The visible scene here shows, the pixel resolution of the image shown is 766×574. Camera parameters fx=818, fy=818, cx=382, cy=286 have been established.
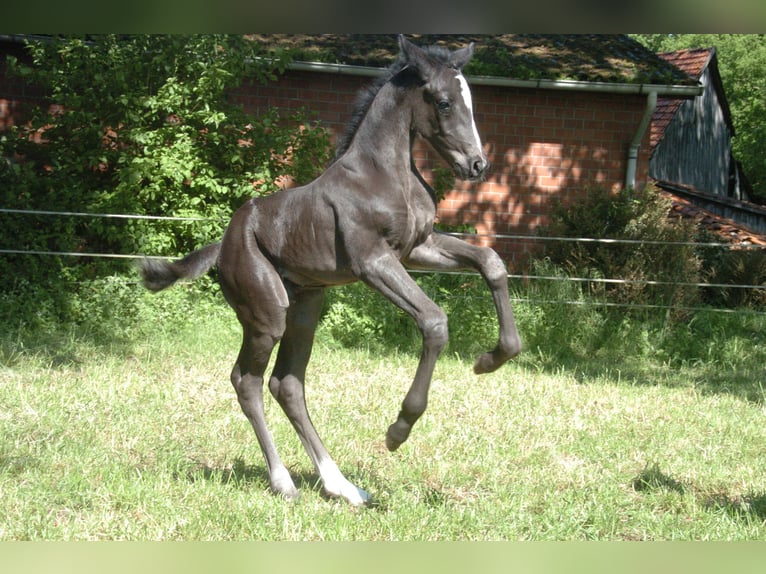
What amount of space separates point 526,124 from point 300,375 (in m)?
8.45

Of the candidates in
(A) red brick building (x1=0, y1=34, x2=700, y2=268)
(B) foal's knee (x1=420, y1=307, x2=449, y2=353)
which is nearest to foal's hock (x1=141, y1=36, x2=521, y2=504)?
(B) foal's knee (x1=420, y1=307, x2=449, y2=353)

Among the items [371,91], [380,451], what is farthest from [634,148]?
[371,91]

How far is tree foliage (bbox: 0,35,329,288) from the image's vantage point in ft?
34.6

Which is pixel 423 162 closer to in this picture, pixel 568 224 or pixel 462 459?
pixel 568 224

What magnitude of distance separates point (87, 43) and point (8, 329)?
393 cm

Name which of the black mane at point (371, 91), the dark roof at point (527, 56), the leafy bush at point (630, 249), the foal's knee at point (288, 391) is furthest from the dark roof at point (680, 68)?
the foal's knee at point (288, 391)

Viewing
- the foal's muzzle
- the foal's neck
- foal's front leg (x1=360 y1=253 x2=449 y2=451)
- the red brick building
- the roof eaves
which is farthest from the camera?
the red brick building

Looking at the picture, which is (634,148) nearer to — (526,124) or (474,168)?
(526,124)

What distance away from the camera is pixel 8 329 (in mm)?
9609

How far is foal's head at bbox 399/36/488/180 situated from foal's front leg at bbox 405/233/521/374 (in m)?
0.45

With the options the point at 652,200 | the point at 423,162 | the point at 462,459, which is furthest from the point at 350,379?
the point at 652,200

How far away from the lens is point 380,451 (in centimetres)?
593

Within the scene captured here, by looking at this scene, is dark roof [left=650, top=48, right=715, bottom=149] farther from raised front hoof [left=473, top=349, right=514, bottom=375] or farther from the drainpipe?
raised front hoof [left=473, top=349, right=514, bottom=375]
